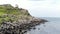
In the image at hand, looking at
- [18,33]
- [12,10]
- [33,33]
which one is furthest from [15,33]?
[12,10]

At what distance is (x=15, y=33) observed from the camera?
83.0m

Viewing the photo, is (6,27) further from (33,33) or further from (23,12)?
(23,12)

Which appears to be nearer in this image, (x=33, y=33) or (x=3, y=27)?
(x=3, y=27)

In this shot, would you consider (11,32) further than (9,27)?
No

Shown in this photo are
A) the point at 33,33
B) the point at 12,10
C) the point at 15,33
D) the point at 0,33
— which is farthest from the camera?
the point at 12,10

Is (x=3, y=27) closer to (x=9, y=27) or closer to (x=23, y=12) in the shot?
(x=9, y=27)

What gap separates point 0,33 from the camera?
255 feet

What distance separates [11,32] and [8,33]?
1908 millimetres

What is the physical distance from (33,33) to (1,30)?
33.3 m

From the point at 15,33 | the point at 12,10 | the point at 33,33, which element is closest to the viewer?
the point at 15,33

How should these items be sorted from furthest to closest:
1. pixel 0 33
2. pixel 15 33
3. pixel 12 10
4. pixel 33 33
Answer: pixel 12 10 < pixel 33 33 < pixel 15 33 < pixel 0 33

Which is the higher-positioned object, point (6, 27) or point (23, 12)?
point (6, 27)

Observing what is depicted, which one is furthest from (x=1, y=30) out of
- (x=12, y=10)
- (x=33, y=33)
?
(x=12, y=10)

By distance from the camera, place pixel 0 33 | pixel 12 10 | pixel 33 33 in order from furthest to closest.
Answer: pixel 12 10
pixel 33 33
pixel 0 33
